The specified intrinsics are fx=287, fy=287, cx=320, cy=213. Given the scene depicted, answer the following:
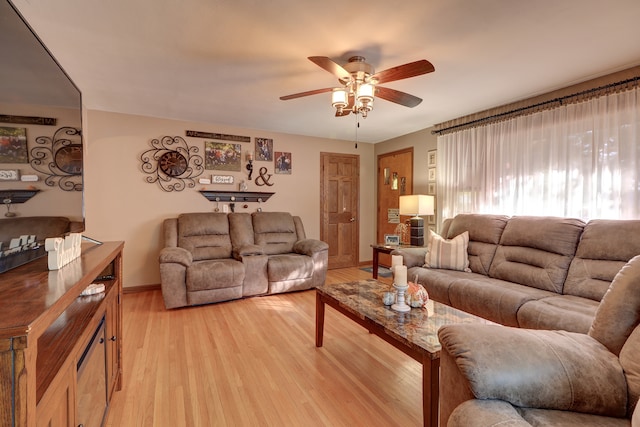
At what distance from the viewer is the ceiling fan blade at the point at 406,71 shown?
1.85 m

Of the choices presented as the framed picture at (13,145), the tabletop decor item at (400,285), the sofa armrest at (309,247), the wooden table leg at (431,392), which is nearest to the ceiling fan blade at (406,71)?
the tabletop decor item at (400,285)

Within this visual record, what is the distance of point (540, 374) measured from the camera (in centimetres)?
100

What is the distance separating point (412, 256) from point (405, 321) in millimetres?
1708

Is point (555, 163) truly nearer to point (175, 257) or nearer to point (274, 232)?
point (274, 232)

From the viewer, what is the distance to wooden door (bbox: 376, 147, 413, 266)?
189 inches

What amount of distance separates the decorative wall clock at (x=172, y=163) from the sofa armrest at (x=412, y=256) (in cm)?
303

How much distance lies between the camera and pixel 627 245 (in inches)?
85.4

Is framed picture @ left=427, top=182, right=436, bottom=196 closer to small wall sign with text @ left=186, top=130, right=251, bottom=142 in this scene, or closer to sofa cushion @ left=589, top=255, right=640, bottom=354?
small wall sign with text @ left=186, top=130, right=251, bottom=142

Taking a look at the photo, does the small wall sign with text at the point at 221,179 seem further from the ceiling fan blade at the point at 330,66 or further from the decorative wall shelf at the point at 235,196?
the ceiling fan blade at the point at 330,66

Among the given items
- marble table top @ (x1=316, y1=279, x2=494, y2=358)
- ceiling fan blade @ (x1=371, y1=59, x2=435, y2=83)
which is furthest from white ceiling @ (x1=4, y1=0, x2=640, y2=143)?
marble table top @ (x1=316, y1=279, x2=494, y2=358)

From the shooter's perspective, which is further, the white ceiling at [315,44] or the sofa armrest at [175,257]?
the sofa armrest at [175,257]

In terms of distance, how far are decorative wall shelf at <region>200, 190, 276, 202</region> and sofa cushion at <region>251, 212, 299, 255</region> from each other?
0.93 feet

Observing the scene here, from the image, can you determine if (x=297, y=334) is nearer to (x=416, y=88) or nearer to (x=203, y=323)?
(x=203, y=323)

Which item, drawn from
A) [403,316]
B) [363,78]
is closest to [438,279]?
[403,316]
